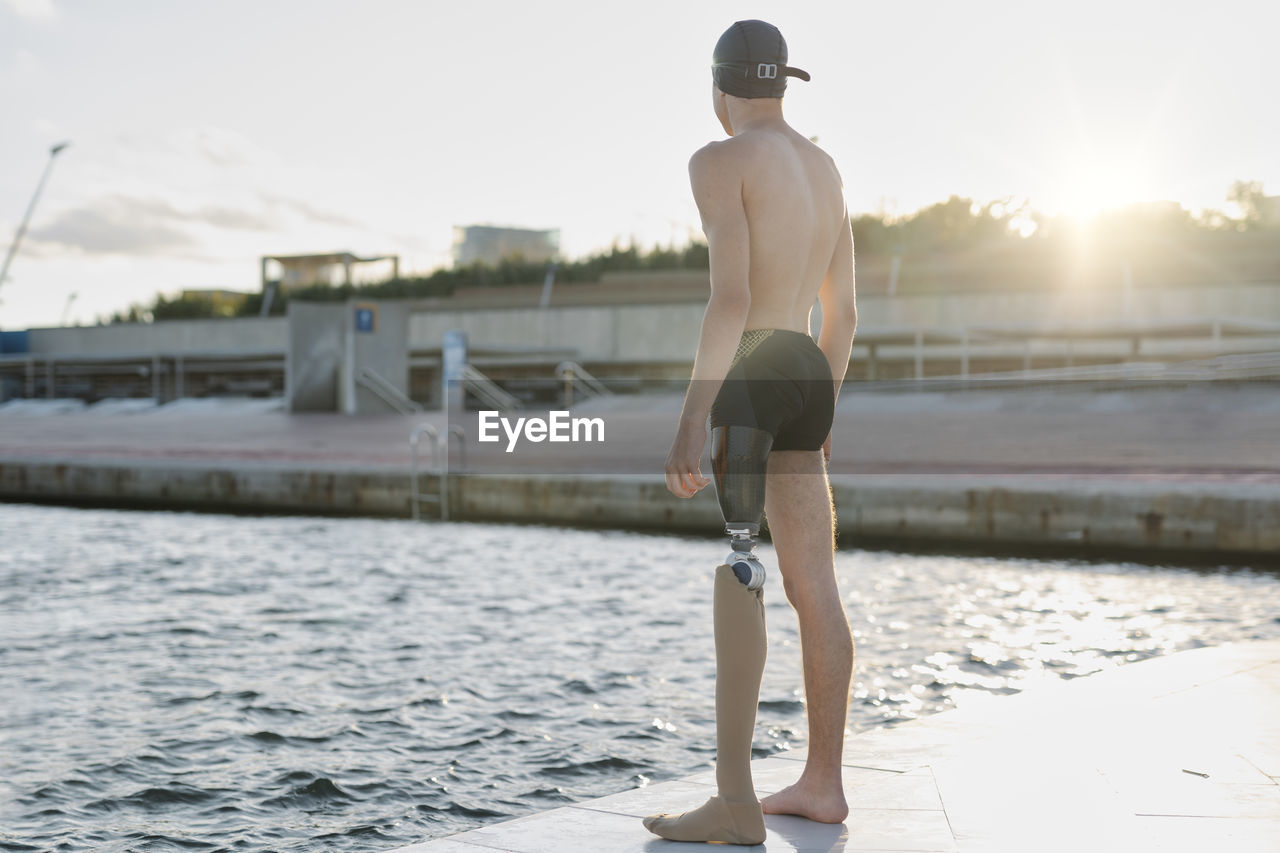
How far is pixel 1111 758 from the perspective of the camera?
3871 mm

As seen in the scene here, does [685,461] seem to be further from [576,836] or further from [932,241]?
[932,241]

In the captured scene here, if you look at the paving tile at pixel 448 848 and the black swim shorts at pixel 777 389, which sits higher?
the black swim shorts at pixel 777 389

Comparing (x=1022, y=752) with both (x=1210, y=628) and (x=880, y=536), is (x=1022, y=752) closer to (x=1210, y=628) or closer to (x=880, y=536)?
(x=1210, y=628)

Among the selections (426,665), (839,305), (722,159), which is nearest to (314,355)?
(426,665)

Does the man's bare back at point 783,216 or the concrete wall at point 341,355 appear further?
the concrete wall at point 341,355

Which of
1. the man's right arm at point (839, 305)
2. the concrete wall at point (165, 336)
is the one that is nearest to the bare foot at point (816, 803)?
the man's right arm at point (839, 305)

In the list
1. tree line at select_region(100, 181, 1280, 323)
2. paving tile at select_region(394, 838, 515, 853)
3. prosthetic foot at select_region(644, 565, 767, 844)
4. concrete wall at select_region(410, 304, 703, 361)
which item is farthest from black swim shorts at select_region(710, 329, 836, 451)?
tree line at select_region(100, 181, 1280, 323)

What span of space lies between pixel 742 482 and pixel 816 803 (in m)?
0.91

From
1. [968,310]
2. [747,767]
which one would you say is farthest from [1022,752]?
[968,310]

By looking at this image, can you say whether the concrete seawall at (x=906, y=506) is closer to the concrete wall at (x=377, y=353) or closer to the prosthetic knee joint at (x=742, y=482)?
the prosthetic knee joint at (x=742, y=482)

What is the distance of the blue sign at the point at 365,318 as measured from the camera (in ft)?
98.3

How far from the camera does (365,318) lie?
30094 mm

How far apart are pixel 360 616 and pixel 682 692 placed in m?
3.24

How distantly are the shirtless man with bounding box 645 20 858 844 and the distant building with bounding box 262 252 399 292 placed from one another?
55.7m
